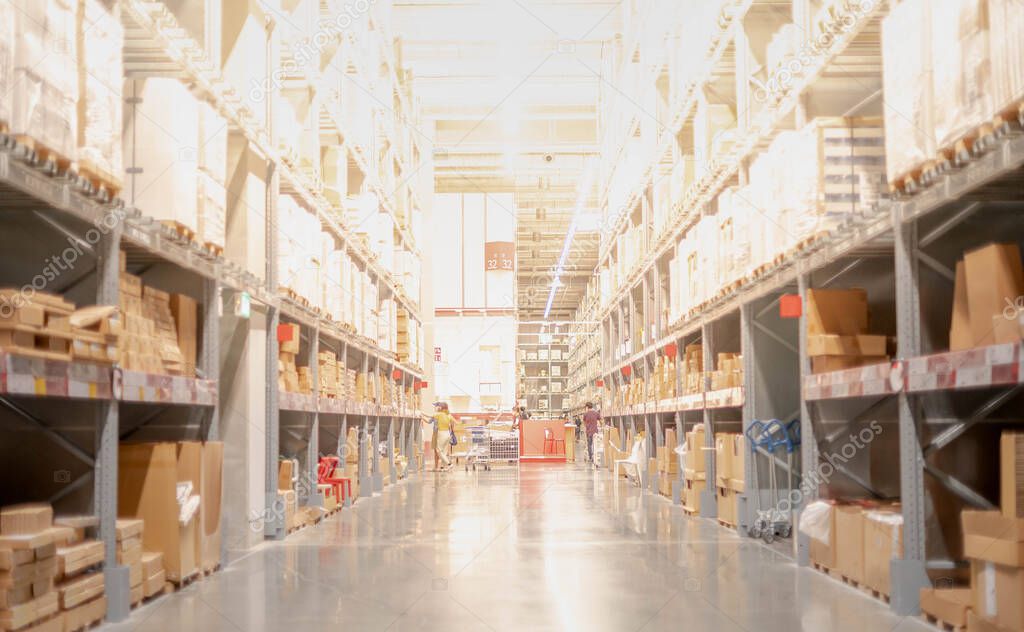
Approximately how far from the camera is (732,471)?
9906 mm

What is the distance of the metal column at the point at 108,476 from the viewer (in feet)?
18.2

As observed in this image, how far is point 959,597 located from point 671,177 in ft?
32.1

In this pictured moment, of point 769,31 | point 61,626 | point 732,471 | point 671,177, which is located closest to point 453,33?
point 671,177

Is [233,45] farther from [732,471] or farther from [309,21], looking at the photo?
[732,471]

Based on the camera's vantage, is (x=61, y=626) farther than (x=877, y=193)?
No

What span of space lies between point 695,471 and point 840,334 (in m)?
4.51

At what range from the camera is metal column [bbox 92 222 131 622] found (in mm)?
5555

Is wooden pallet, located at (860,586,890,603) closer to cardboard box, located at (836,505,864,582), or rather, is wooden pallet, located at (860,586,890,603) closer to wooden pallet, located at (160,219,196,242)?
cardboard box, located at (836,505,864,582)

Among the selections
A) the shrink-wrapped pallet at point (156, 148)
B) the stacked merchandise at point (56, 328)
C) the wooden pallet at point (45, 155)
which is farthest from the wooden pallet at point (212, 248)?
the wooden pallet at point (45, 155)

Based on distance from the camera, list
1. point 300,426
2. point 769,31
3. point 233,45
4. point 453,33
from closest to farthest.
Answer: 1. point 233,45
2. point 769,31
3. point 300,426
4. point 453,33

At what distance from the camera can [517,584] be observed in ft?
21.9

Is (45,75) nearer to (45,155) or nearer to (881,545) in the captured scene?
(45,155)

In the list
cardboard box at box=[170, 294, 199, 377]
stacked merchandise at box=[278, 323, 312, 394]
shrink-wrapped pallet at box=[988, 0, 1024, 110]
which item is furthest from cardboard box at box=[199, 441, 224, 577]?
shrink-wrapped pallet at box=[988, 0, 1024, 110]

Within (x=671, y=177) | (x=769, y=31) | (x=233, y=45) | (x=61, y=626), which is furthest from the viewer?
(x=671, y=177)
